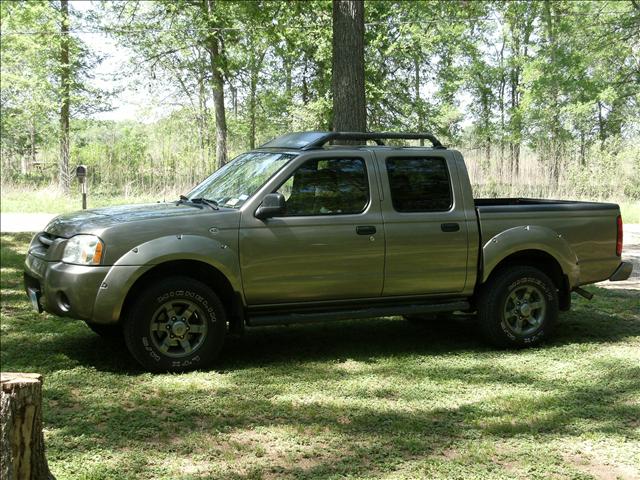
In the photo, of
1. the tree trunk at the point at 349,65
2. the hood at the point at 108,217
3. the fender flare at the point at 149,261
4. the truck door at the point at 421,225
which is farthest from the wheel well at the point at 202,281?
the tree trunk at the point at 349,65

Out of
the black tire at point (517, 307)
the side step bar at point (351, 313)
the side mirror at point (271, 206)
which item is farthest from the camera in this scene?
the black tire at point (517, 307)

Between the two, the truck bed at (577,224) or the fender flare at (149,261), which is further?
the truck bed at (577,224)

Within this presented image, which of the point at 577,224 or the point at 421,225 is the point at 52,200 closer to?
the point at 421,225

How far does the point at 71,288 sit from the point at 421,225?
3072 mm

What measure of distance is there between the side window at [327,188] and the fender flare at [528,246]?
129 cm

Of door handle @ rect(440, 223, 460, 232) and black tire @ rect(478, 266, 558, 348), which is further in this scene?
black tire @ rect(478, 266, 558, 348)

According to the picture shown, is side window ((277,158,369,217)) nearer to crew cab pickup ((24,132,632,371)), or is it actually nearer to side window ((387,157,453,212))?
crew cab pickup ((24,132,632,371))

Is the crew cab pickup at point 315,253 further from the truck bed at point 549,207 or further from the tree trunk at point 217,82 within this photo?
the tree trunk at point 217,82

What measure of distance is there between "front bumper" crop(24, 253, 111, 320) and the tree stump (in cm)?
250

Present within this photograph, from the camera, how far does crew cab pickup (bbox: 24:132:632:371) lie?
5777 millimetres

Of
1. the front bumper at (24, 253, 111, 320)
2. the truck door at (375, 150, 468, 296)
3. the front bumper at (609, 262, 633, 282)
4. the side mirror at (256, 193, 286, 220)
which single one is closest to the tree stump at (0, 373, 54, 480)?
the front bumper at (24, 253, 111, 320)

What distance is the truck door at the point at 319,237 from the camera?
6094 millimetres

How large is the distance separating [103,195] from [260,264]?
19306 millimetres

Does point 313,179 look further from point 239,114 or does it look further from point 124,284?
point 239,114
